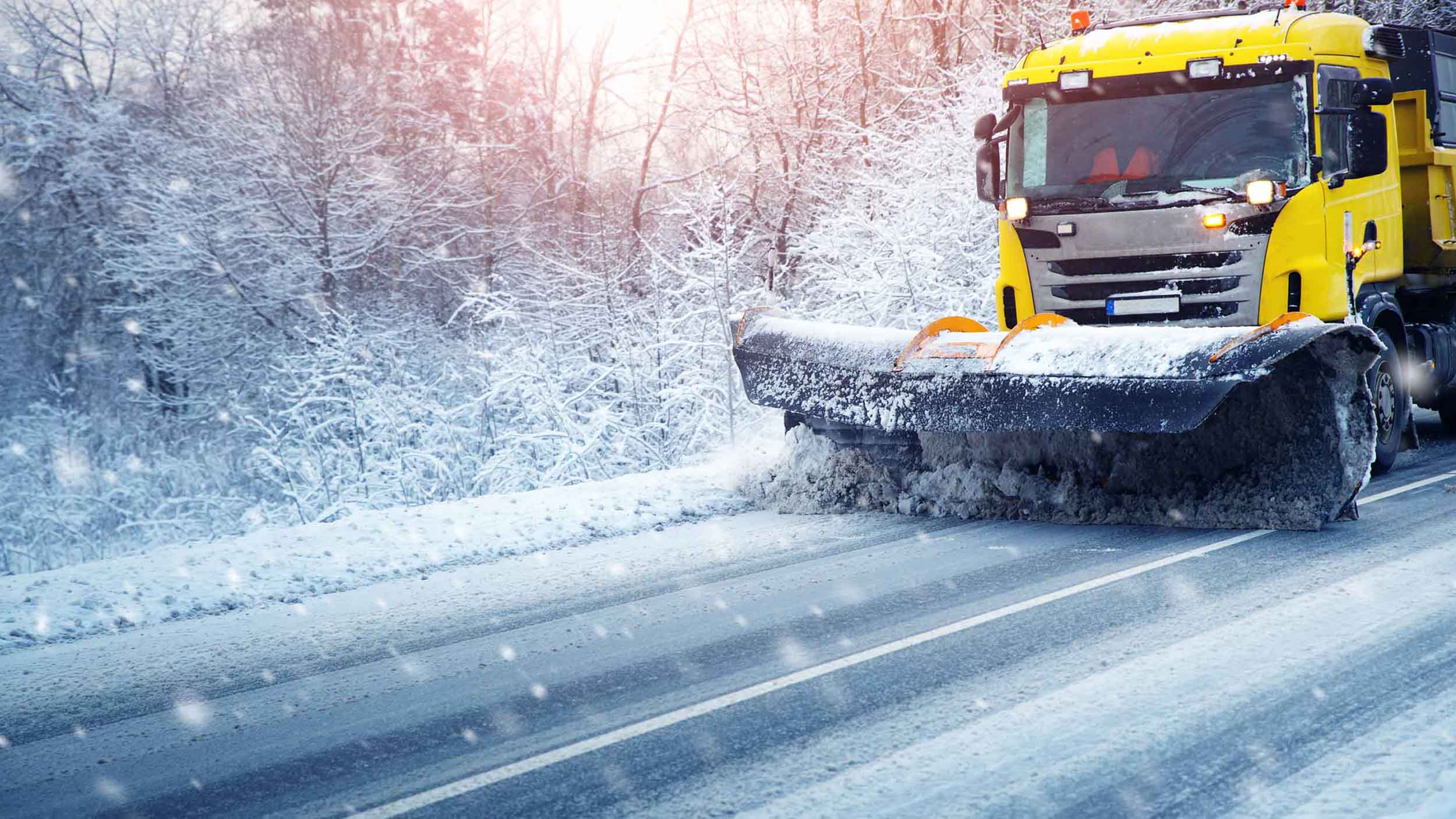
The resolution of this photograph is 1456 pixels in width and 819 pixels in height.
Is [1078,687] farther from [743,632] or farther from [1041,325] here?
[1041,325]

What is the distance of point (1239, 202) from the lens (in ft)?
24.7

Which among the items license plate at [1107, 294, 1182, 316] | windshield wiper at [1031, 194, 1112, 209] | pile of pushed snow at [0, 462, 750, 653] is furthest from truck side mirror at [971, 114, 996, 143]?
pile of pushed snow at [0, 462, 750, 653]

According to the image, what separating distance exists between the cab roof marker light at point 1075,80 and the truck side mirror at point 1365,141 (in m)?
1.66

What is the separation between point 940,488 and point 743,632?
2.93 m

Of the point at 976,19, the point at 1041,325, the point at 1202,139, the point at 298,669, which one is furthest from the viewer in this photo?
the point at 976,19

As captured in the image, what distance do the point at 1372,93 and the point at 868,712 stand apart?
6.16 metres

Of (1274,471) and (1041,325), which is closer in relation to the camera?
(1274,471)

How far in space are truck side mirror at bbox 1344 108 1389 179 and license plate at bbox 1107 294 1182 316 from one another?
1.38 m

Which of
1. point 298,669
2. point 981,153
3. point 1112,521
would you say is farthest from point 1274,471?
point 298,669

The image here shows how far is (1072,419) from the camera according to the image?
637 centimetres

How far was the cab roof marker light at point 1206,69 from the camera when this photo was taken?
25.5 ft

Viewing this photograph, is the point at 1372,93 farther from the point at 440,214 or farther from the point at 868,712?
the point at 440,214

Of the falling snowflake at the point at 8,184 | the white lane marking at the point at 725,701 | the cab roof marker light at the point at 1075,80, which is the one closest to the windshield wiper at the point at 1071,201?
the cab roof marker light at the point at 1075,80

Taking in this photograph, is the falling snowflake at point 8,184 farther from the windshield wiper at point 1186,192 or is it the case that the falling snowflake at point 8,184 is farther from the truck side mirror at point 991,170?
the windshield wiper at point 1186,192
